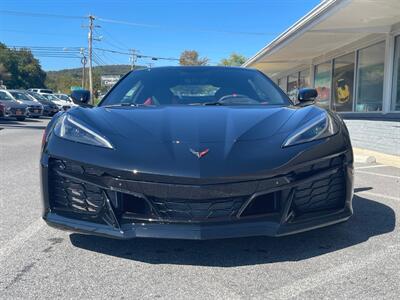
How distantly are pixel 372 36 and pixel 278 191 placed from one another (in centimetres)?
1310

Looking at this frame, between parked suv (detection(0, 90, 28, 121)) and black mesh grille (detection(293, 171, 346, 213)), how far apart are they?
62.6 feet

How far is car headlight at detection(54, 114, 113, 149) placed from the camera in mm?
2770

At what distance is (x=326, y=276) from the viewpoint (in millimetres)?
2512

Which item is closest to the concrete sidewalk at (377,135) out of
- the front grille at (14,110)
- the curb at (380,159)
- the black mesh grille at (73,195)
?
the curb at (380,159)

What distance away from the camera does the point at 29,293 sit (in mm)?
2301

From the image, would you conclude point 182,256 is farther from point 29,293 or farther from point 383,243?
point 383,243

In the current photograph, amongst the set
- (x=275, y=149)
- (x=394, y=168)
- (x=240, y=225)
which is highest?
(x=275, y=149)

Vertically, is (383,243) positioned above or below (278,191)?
below

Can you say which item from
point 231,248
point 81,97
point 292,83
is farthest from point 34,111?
point 231,248

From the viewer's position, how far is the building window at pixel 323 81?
63.0 ft

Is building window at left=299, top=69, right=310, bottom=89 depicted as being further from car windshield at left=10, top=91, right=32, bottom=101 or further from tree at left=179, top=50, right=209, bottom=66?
tree at left=179, top=50, right=209, bottom=66

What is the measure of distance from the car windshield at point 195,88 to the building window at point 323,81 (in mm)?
14976

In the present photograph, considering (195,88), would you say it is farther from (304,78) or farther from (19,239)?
(304,78)

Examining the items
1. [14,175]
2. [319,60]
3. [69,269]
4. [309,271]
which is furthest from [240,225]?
[319,60]
